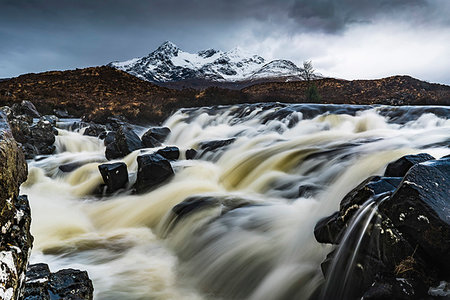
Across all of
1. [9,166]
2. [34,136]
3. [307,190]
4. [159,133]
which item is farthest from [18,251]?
[159,133]

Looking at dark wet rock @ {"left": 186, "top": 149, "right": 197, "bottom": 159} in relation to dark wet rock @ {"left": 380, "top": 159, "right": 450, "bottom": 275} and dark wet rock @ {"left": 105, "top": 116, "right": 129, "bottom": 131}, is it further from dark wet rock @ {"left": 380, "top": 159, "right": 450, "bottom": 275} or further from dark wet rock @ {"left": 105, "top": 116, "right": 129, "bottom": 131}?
dark wet rock @ {"left": 380, "top": 159, "right": 450, "bottom": 275}

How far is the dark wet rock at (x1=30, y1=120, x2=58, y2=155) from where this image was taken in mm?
10297

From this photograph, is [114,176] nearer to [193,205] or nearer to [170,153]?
[170,153]

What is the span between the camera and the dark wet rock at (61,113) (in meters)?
17.3

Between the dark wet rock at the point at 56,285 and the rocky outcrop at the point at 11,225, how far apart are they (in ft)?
1.47

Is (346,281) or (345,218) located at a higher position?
(345,218)

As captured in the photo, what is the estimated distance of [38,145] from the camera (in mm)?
10281

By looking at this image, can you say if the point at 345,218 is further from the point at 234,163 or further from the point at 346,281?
the point at 234,163

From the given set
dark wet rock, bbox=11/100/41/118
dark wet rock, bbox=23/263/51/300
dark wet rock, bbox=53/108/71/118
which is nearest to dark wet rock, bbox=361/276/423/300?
dark wet rock, bbox=23/263/51/300

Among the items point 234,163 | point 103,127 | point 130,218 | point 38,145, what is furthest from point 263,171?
point 103,127

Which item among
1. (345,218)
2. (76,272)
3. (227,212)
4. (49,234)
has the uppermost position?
(345,218)

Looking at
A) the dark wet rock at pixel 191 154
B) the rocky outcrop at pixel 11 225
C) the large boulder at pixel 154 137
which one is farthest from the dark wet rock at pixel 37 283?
the large boulder at pixel 154 137

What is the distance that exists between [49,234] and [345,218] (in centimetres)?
454

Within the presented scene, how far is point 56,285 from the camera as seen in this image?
226cm
